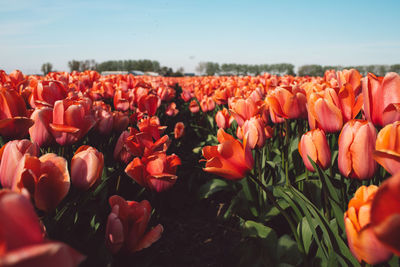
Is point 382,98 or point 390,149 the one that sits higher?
point 382,98

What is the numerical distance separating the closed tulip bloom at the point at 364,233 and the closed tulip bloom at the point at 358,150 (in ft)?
0.95

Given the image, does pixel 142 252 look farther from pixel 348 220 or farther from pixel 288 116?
pixel 288 116

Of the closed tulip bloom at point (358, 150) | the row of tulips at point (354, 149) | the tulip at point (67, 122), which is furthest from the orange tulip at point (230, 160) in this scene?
the tulip at point (67, 122)

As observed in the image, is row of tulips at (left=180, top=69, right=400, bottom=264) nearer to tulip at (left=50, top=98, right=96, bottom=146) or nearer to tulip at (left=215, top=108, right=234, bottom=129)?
tulip at (left=50, top=98, right=96, bottom=146)

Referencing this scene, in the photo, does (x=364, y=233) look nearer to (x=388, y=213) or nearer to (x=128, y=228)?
(x=388, y=213)

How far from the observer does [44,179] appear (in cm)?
87

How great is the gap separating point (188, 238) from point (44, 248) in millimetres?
2759

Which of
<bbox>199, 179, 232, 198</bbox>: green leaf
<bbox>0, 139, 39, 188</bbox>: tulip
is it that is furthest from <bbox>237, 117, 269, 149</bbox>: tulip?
<bbox>199, 179, 232, 198</bbox>: green leaf

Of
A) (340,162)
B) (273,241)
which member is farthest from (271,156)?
(340,162)

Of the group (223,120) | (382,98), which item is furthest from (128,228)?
(223,120)

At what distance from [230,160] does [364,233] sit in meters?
0.66

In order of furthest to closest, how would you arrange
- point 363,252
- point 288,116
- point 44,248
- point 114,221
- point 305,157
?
1. point 288,116
2. point 305,157
3. point 114,221
4. point 363,252
5. point 44,248

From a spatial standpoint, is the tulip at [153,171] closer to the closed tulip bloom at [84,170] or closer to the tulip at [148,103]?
the closed tulip bloom at [84,170]

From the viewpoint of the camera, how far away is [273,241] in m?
1.83
